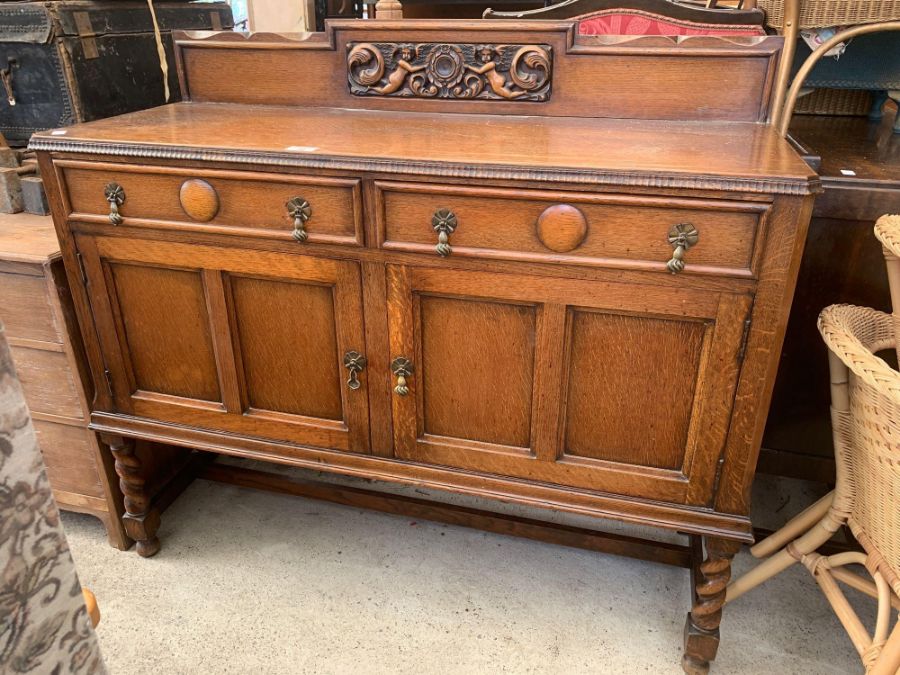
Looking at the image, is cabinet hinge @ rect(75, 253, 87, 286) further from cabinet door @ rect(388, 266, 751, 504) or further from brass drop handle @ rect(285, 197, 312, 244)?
cabinet door @ rect(388, 266, 751, 504)

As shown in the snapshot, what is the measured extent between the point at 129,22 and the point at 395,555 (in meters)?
1.80

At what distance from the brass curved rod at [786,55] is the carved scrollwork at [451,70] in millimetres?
513

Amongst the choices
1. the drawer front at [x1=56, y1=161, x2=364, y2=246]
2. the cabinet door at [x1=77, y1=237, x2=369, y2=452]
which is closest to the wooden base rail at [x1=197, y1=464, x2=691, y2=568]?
the cabinet door at [x1=77, y1=237, x2=369, y2=452]

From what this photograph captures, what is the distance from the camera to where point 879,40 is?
2.15m

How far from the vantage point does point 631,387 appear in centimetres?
140

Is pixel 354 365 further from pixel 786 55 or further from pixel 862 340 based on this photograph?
pixel 786 55

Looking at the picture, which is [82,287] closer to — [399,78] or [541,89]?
[399,78]

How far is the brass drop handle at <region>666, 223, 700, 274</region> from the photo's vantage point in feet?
4.00

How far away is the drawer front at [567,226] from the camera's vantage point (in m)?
1.21

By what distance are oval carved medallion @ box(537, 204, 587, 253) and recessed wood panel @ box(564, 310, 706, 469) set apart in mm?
147

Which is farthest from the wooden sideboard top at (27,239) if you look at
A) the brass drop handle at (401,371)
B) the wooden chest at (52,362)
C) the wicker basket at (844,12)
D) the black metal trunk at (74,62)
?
the wicker basket at (844,12)

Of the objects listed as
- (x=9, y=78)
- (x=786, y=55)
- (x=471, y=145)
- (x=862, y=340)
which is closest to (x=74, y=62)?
(x=9, y=78)

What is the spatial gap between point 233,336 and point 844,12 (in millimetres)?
1629

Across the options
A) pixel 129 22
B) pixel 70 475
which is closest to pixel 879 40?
pixel 129 22
